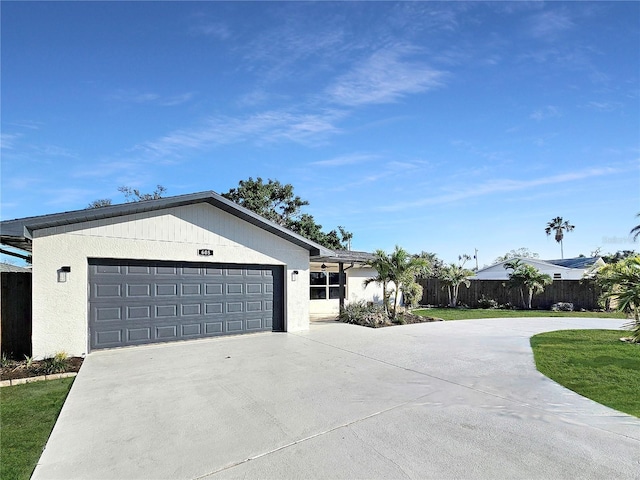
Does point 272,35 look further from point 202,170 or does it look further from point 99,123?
point 202,170

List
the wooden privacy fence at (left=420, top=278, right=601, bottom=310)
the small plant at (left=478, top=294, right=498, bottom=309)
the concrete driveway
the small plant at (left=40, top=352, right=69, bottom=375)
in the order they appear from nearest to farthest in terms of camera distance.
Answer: the concrete driveway, the small plant at (left=40, top=352, right=69, bottom=375), the wooden privacy fence at (left=420, top=278, right=601, bottom=310), the small plant at (left=478, top=294, right=498, bottom=309)

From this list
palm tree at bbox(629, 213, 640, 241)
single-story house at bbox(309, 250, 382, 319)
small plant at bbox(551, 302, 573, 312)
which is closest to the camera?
single-story house at bbox(309, 250, 382, 319)

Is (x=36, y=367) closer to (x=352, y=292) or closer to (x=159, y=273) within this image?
(x=159, y=273)

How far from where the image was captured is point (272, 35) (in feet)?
32.5

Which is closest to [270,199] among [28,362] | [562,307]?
[562,307]

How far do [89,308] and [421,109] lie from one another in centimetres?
1055

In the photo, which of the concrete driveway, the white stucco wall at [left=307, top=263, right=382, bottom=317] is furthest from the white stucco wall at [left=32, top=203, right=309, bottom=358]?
the white stucco wall at [left=307, top=263, right=382, bottom=317]

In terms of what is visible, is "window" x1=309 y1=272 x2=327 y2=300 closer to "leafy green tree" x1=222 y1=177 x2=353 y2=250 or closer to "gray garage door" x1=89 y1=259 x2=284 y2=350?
"gray garage door" x1=89 y1=259 x2=284 y2=350

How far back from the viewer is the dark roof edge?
7113 millimetres

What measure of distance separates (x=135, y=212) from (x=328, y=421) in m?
7.03

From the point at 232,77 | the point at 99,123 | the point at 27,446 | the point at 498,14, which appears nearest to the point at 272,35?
the point at 232,77

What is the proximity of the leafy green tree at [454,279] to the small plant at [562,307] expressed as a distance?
441cm

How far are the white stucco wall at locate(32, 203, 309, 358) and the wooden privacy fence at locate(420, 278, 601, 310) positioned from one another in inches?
501

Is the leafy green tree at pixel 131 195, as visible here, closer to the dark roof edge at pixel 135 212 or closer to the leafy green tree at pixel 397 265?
the dark roof edge at pixel 135 212
